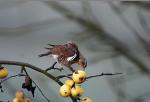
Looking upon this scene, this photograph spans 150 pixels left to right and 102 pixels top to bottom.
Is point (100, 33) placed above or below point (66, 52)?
below

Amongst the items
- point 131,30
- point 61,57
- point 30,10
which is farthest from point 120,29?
point 61,57

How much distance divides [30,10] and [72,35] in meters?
0.15

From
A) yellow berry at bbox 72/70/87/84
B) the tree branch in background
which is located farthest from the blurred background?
yellow berry at bbox 72/70/87/84

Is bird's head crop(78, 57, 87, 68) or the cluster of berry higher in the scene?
bird's head crop(78, 57, 87, 68)

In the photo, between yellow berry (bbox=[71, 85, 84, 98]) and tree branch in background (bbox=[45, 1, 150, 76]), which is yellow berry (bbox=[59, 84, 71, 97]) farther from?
tree branch in background (bbox=[45, 1, 150, 76])

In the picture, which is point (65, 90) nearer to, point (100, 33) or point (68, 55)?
point (68, 55)

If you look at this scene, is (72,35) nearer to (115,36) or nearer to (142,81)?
(115,36)

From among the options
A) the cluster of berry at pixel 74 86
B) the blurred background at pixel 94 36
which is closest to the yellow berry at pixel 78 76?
the cluster of berry at pixel 74 86

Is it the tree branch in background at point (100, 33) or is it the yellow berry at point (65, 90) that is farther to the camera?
the tree branch in background at point (100, 33)

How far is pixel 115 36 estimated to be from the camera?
135 cm

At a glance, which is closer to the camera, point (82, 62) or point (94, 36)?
point (82, 62)

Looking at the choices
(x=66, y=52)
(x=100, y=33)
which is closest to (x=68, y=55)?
(x=66, y=52)

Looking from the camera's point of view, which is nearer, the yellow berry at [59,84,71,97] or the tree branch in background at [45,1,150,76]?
the yellow berry at [59,84,71,97]

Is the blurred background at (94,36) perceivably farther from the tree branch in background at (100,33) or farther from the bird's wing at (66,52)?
the bird's wing at (66,52)
